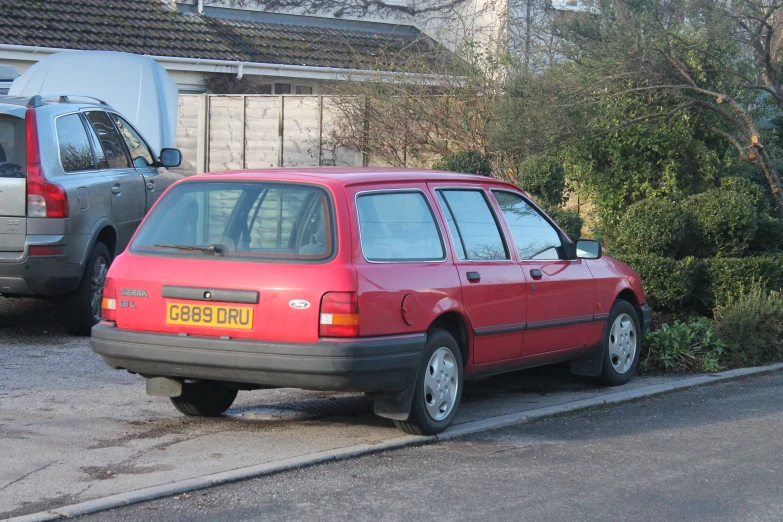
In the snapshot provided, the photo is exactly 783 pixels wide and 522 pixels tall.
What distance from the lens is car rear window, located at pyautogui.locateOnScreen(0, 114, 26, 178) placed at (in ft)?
28.4

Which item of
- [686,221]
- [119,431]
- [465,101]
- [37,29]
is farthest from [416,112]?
[119,431]

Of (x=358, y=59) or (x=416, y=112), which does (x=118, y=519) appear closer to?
(x=416, y=112)

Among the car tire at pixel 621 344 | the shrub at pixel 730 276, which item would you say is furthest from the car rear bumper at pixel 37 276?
the shrub at pixel 730 276

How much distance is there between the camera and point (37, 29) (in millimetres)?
18906

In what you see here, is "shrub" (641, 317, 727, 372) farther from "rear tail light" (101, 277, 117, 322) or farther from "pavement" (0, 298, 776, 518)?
"rear tail light" (101, 277, 117, 322)

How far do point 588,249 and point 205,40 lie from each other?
14.5 m

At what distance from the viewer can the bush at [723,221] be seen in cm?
1141

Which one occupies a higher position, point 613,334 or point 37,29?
point 37,29

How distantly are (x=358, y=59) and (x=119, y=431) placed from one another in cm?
1367

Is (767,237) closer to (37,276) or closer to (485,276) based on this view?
(485,276)

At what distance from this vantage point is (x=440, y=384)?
6488 mm

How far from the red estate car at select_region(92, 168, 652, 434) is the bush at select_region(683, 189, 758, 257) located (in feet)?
16.0

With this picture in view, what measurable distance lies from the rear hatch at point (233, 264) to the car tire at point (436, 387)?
811 mm

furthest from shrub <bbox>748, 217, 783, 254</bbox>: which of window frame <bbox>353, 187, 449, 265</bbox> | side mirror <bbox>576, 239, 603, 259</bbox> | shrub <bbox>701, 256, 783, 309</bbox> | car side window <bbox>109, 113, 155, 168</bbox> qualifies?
car side window <bbox>109, 113, 155, 168</bbox>
